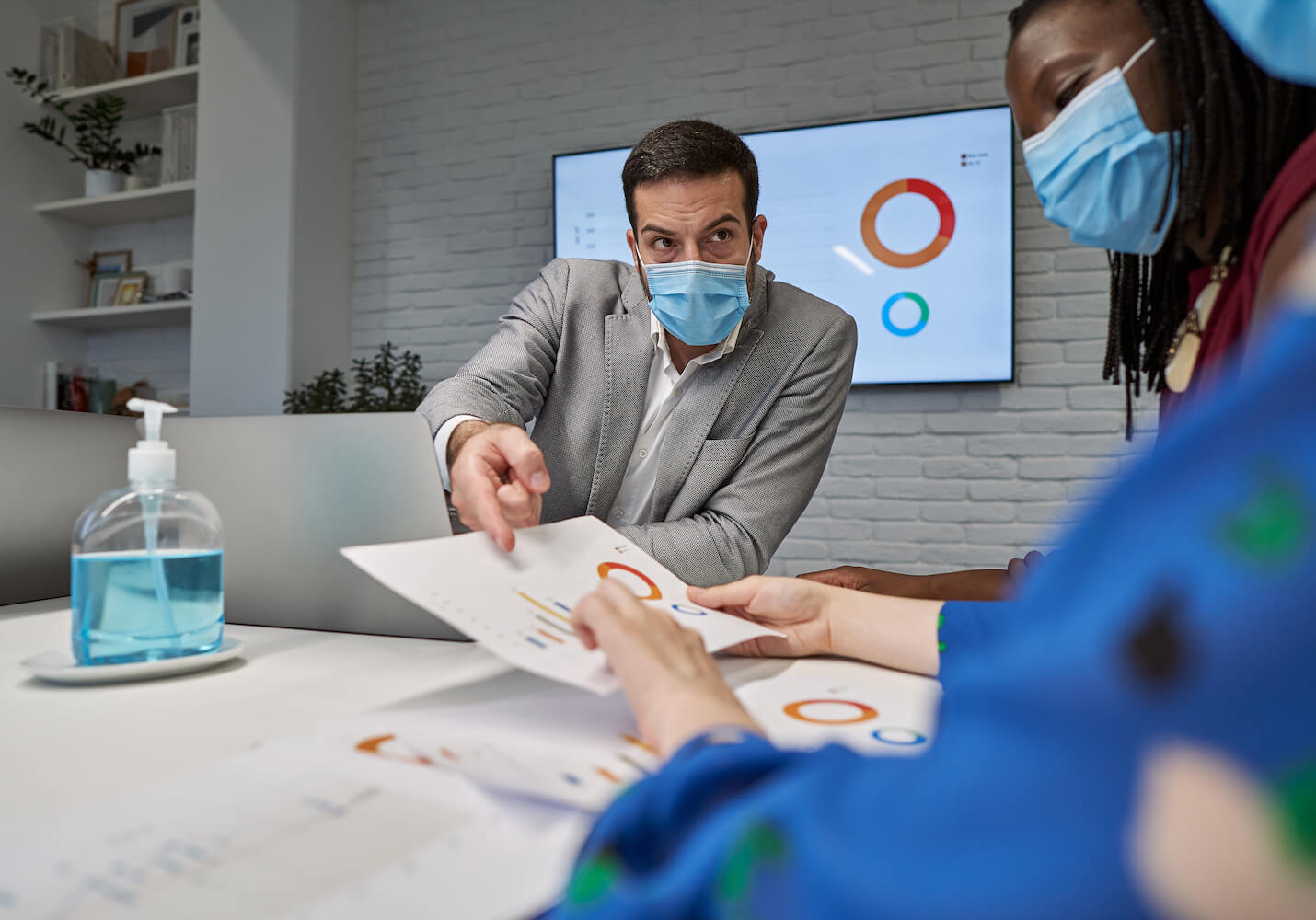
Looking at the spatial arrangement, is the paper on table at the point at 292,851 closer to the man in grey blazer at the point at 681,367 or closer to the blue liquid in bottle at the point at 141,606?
the blue liquid in bottle at the point at 141,606

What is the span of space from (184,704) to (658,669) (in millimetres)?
376

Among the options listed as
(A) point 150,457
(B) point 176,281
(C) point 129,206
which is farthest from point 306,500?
(C) point 129,206

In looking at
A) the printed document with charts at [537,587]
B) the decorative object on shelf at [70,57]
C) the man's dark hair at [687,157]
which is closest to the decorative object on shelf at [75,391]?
the decorative object on shelf at [70,57]

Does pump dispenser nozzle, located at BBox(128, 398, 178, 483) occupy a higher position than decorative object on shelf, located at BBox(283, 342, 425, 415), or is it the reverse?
decorative object on shelf, located at BBox(283, 342, 425, 415)

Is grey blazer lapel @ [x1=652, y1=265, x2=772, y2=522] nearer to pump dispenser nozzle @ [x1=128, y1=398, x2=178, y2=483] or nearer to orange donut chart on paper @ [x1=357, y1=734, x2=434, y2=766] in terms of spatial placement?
pump dispenser nozzle @ [x1=128, y1=398, x2=178, y2=483]

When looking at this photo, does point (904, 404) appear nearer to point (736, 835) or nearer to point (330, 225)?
point (330, 225)

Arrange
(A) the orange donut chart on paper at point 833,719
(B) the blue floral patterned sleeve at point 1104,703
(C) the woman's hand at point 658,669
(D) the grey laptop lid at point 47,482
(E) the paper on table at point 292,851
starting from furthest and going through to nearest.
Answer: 1. (D) the grey laptop lid at point 47,482
2. (A) the orange donut chart on paper at point 833,719
3. (C) the woman's hand at point 658,669
4. (E) the paper on table at point 292,851
5. (B) the blue floral patterned sleeve at point 1104,703

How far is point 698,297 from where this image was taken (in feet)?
4.54

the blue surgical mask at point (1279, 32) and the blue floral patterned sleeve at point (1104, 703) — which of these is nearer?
the blue floral patterned sleeve at point (1104, 703)

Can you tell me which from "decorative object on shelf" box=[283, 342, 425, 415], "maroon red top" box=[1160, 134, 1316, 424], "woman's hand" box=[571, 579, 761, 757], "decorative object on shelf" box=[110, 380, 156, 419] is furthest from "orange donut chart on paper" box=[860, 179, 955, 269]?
"decorative object on shelf" box=[110, 380, 156, 419]

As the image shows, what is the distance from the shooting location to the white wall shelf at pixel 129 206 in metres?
3.29

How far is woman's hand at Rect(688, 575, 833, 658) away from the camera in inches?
30.0

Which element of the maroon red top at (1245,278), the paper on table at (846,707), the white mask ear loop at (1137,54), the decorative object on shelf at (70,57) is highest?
the decorative object on shelf at (70,57)

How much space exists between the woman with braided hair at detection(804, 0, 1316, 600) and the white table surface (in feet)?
2.16
